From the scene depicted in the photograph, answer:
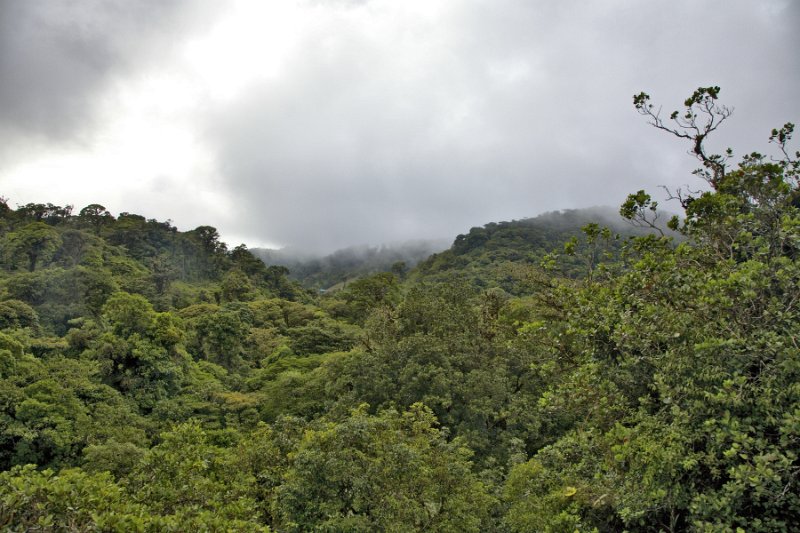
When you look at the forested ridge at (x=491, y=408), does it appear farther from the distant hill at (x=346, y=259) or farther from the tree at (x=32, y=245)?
the distant hill at (x=346, y=259)

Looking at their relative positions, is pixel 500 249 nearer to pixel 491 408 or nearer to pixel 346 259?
pixel 346 259

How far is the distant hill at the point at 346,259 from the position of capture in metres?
133

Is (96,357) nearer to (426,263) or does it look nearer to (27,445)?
(27,445)

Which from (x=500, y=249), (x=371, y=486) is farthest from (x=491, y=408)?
(x=500, y=249)

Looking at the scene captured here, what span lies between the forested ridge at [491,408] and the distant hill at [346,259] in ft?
340

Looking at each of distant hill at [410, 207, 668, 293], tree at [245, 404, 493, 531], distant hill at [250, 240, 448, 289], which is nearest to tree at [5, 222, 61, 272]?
distant hill at [410, 207, 668, 293]

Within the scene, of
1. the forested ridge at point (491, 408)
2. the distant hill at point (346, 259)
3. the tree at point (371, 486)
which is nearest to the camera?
the forested ridge at point (491, 408)

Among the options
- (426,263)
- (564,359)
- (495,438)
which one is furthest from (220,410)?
(426,263)

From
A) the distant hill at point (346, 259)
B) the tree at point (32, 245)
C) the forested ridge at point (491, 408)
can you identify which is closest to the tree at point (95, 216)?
the tree at point (32, 245)

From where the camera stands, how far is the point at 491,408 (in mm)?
17969

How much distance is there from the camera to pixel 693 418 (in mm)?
5734

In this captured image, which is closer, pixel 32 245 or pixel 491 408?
pixel 491 408

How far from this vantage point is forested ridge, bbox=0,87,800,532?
5379mm

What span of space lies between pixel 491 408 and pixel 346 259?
127386 mm
